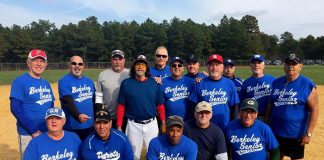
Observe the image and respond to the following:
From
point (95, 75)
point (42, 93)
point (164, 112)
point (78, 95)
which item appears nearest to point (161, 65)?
point (164, 112)

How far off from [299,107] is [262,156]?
40.4 inches

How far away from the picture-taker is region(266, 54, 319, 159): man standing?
5035mm

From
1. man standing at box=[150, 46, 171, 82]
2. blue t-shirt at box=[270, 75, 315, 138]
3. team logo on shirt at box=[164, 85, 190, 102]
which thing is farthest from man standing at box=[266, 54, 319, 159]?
man standing at box=[150, 46, 171, 82]

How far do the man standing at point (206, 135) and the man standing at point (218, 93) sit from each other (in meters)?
0.64

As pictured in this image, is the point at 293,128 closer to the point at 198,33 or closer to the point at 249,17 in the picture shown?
the point at 198,33

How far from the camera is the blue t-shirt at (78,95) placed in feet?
17.7

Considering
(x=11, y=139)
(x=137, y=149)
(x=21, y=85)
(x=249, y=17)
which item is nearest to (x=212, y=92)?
(x=137, y=149)

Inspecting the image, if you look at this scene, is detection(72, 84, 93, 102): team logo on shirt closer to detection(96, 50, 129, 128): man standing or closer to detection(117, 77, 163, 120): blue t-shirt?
detection(96, 50, 129, 128): man standing

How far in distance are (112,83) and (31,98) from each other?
1.43 m

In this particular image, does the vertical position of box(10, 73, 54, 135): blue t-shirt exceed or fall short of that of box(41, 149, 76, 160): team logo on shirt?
it exceeds it

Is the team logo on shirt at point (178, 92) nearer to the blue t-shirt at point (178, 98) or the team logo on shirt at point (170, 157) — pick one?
the blue t-shirt at point (178, 98)

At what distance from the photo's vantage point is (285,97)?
5.15 metres

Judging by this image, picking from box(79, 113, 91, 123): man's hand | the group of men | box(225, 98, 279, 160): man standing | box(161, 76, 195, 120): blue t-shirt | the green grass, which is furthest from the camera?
the green grass

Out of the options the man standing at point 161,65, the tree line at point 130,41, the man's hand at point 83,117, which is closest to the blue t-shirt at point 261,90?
the man standing at point 161,65
